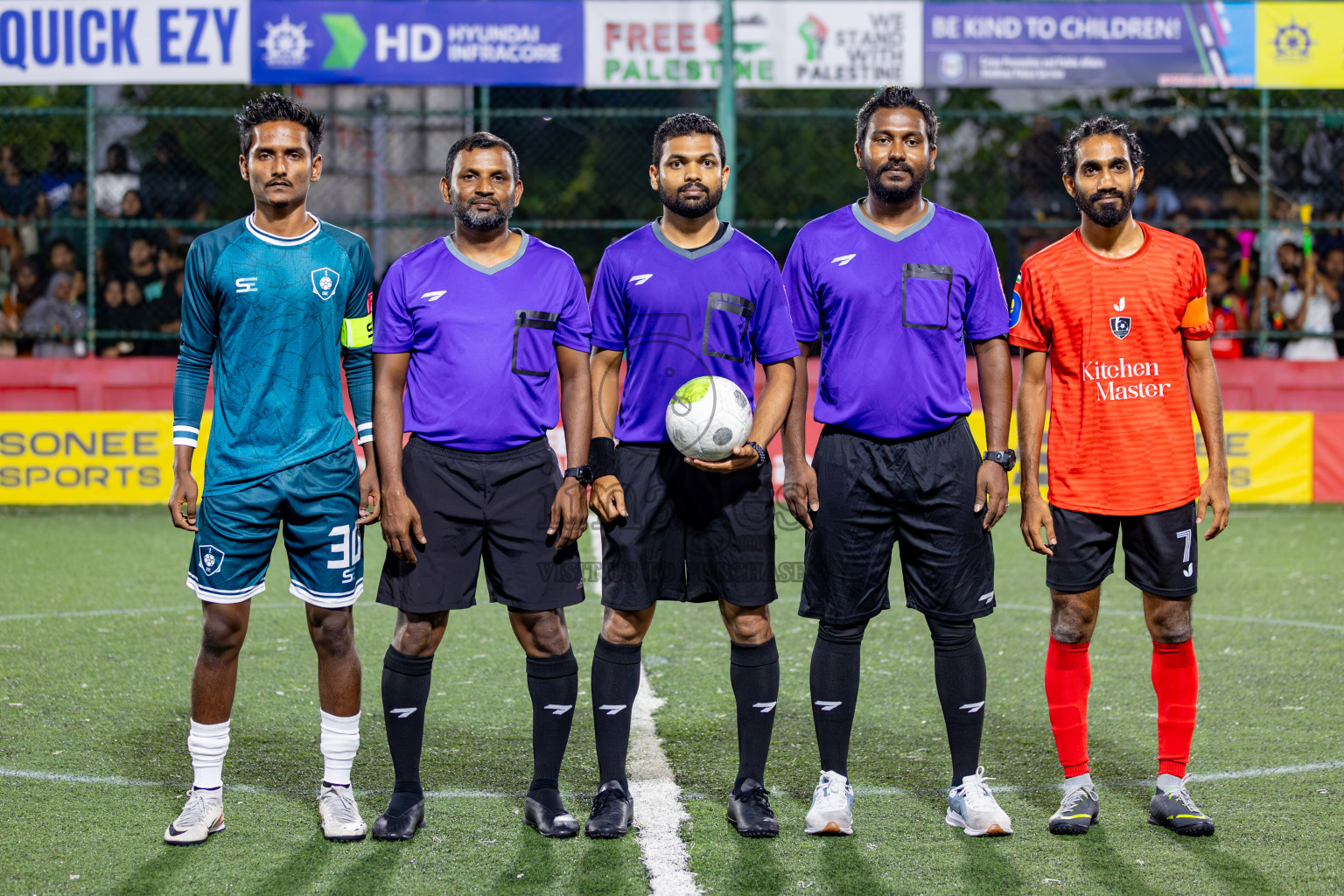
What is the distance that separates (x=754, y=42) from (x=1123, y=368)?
950 centimetres

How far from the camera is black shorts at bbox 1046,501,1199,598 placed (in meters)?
4.43

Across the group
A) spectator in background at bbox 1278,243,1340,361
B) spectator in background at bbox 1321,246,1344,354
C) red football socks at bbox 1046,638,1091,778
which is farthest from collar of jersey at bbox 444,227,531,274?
spectator in background at bbox 1321,246,1344,354

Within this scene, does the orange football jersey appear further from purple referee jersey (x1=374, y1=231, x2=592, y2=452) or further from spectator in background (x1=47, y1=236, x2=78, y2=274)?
spectator in background (x1=47, y1=236, x2=78, y2=274)

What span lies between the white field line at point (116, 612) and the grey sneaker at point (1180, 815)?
5.00m

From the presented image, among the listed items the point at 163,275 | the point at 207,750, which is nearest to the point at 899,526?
the point at 207,750

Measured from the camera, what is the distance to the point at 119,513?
11.7 meters

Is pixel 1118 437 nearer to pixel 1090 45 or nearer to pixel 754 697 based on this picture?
pixel 754 697

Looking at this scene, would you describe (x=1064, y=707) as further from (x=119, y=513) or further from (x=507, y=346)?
(x=119, y=513)

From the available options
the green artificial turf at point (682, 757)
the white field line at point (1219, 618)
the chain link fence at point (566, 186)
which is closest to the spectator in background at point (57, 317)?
the chain link fence at point (566, 186)

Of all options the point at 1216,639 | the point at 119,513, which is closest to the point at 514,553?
the point at 1216,639

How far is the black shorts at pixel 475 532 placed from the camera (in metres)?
4.28

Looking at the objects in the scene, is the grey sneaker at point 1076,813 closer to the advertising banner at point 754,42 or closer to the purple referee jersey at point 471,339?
the purple referee jersey at point 471,339

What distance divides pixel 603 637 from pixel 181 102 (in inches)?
558

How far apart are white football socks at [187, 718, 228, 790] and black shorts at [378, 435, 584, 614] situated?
652mm
